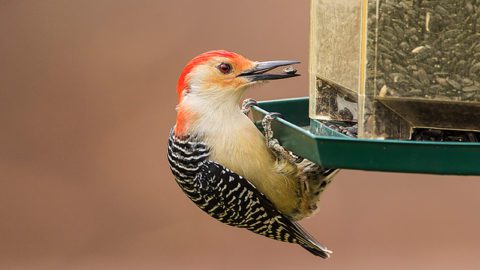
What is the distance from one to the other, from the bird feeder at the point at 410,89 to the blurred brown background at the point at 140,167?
4441mm

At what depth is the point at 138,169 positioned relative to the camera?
926cm

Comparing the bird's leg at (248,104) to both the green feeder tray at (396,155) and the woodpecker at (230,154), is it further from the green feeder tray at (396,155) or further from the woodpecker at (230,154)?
the green feeder tray at (396,155)

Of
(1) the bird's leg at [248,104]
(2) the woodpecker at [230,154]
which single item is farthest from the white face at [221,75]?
(1) the bird's leg at [248,104]

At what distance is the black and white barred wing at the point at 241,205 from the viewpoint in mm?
5219

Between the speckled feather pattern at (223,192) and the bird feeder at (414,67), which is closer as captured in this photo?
the bird feeder at (414,67)

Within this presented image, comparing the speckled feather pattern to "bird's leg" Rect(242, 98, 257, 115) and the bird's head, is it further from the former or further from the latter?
"bird's leg" Rect(242, 98, 257, 115)

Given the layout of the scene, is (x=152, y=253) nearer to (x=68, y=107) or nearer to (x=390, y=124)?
(x=68, y=107)

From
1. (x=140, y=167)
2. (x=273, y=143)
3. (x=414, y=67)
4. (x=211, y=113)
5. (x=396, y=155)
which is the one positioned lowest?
(x=140, y=167)

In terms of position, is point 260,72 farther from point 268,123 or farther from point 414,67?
point 414,67

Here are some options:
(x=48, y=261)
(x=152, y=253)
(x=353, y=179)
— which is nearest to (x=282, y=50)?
(x=353, y=179)

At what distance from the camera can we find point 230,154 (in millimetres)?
5234

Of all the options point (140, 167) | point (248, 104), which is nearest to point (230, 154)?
point (248, 104)

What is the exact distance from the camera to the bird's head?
17.1 ft

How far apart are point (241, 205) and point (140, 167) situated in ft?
13.3
